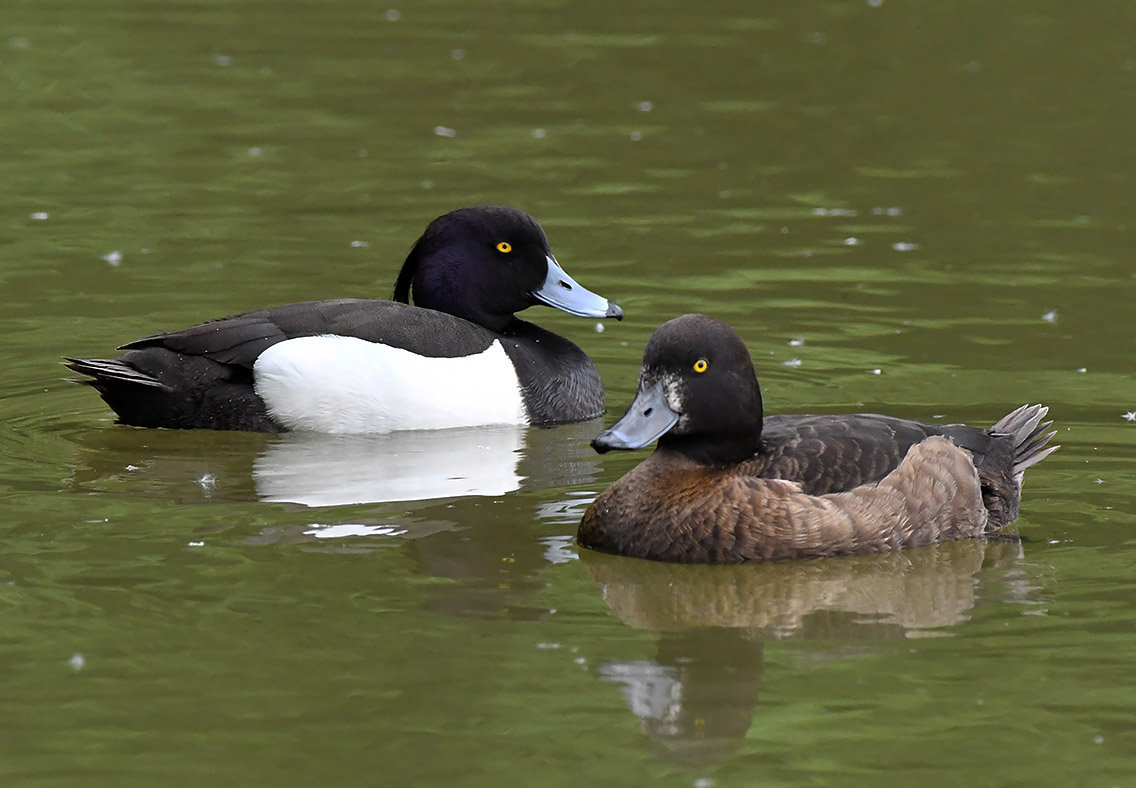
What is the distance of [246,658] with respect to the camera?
6.48 m

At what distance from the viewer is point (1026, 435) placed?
8.67 meters

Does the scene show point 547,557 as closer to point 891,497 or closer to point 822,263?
point 891,497

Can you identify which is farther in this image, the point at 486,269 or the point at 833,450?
the point at 486,269

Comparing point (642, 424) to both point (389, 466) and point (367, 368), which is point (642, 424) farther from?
point (367, 368)

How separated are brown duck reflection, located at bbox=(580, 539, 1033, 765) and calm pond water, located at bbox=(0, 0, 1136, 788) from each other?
0.02 metres

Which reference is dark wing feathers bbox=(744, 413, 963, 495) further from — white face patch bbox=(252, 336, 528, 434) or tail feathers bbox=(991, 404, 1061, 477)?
white face patch bbox=(252, 336, 528, 434)

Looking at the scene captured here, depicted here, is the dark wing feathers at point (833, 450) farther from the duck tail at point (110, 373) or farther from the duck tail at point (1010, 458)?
the duck tail at point (110, 373)

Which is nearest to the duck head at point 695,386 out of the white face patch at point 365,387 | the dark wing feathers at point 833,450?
the dark wing feathers at point 833,450

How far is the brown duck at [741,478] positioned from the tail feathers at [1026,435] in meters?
0.56

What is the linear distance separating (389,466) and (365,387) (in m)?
0.85

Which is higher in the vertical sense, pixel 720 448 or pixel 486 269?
pixel 486 269

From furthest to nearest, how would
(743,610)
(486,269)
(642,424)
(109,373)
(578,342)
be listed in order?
(578,342)
(486,269)
(109,373)
(642,424)
(743,610)

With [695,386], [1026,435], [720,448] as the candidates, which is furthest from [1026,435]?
[695,386]

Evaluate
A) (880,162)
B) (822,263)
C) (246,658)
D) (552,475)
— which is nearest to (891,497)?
(552,475)
